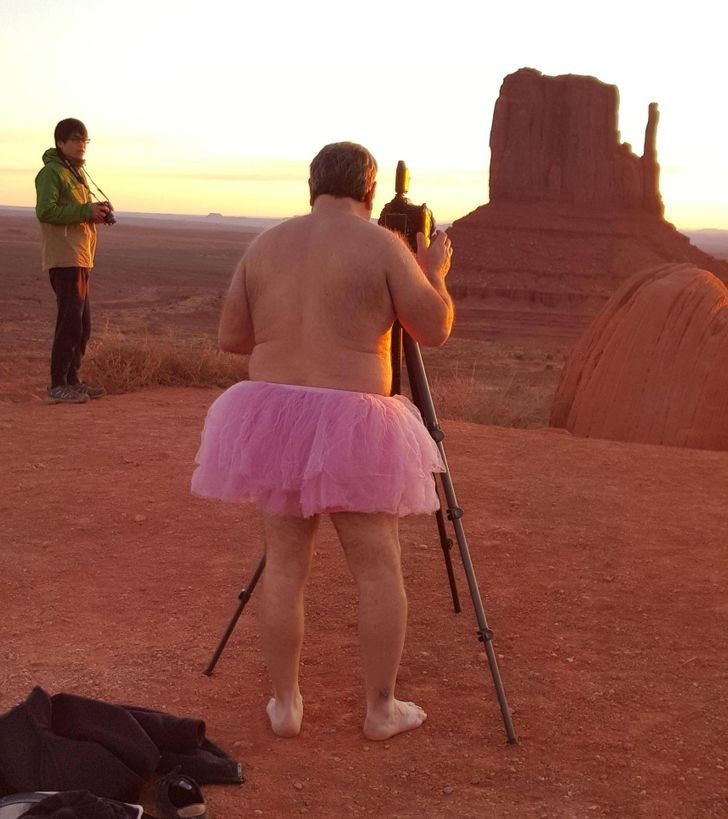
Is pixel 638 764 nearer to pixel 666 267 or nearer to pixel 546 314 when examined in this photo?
pixel 666 267

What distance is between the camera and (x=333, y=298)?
2975 mm

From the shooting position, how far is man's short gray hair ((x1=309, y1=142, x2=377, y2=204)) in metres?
3.03

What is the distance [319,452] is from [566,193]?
64128 millimetres

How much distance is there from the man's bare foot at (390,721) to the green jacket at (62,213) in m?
5.62

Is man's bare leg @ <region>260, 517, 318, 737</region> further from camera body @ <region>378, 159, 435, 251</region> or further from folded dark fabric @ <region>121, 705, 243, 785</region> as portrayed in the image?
camera body @ <region>378, 159, 435, 251</region>

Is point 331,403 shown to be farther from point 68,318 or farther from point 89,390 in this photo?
point 89,390

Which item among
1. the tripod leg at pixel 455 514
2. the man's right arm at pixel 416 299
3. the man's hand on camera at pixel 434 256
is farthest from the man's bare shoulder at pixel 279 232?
the tripod leg at pixel 455 514

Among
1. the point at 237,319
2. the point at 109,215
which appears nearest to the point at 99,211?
the point at 109,215

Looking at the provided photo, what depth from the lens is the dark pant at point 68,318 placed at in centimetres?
813

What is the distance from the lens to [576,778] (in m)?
3.14

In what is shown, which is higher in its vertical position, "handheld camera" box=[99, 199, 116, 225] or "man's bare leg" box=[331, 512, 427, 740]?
"handheld camera" box=[99, 199, 116, 225]

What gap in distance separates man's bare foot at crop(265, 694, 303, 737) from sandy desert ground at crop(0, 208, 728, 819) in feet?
0.19

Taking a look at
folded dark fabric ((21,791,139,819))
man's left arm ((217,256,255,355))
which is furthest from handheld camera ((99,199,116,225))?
folded dark fabric ((21,791,139,819))

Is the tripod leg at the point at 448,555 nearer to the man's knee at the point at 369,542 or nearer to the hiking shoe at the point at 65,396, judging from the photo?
the man's knee at the point at 369,542
